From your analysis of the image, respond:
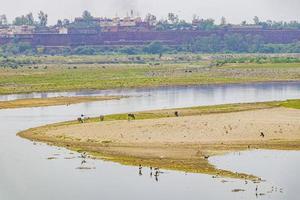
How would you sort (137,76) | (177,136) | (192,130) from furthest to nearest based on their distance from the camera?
(137,76) → (192,130) → (177,136)

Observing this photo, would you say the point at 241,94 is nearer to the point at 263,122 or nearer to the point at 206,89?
the point at 206,89

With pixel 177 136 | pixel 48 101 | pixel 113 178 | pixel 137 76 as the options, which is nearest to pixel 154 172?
pixel 113 178

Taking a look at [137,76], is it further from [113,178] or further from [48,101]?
[113,178]

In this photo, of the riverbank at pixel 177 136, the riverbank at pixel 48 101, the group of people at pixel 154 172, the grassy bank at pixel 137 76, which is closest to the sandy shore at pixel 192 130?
the riverbank at pixel 177 136

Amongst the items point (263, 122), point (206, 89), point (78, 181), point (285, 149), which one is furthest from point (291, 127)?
point (206, 89)

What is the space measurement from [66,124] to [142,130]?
8044mm

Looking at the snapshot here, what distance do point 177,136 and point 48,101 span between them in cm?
3232

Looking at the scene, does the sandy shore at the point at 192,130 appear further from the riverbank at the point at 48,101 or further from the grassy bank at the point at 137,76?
the grassy bank at the point at 137,76

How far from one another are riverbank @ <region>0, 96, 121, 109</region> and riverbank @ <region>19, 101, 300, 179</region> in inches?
650

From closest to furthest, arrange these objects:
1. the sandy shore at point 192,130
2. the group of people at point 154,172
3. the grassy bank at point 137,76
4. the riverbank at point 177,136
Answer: the group of people at point 154,172, the riverbank at point 177,136, the sandy shore at point 192,130, the grassy bank at point 137,76

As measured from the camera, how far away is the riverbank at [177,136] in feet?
160

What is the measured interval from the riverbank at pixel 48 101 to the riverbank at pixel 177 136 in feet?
54.1

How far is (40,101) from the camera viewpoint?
85.1 metres

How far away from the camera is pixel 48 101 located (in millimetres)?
85188
